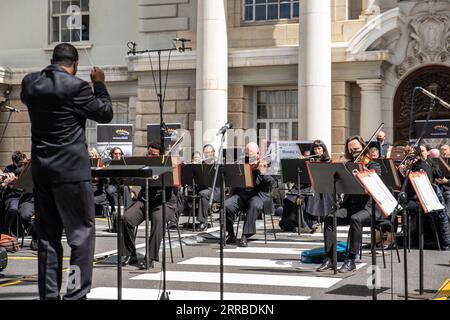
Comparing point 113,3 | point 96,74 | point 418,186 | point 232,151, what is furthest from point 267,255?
point 113,3

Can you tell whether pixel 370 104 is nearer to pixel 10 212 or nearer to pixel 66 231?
pixel 10 212

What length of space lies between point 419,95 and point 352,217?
1340 centimetres

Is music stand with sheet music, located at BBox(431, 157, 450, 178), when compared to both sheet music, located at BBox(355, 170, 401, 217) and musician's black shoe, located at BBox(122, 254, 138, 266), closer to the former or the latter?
musician's black shoe, located at BBox(122, 254, 138, 266)

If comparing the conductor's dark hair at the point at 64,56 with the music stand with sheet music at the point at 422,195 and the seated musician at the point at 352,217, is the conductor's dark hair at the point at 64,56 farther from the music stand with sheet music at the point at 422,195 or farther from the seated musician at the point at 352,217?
the seated musician at the point at 352,217

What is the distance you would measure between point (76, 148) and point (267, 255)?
6.31 m

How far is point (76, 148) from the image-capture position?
23.0 ft

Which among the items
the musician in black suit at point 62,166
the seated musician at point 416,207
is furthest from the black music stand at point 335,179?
the musician in black suit at point 62,166

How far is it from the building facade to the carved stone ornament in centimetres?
3

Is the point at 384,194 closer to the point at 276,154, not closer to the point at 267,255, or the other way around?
the point at 267,255

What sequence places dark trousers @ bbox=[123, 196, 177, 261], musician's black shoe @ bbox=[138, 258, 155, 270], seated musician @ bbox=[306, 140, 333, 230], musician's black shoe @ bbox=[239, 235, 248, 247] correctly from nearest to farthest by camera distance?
1. musician's black shoe @ bbox=[138, 258, 155, 270]
2. dark trousers @ bbox=[123, 196, 177, 261]
3. musician's black shoe @ bbox=[239, 235, 248, 247]
4. seated musician @ bbox=[306, 140, 333, 230]

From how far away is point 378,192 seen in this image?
27.8 feet

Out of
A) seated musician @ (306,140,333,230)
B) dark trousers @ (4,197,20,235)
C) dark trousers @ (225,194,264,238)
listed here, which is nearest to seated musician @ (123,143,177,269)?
dark trousers @ (225,194,264,238)

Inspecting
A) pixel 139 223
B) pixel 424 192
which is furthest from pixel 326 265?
pixel 139 223

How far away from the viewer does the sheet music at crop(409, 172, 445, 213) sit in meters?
8.93
